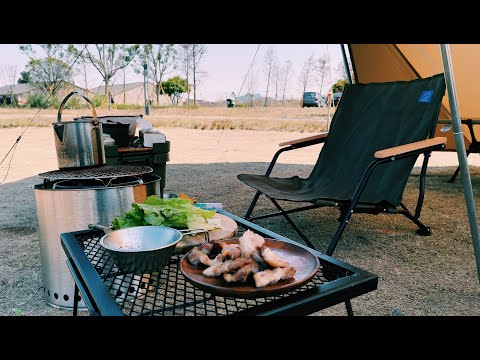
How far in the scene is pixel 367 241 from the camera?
2.90 m

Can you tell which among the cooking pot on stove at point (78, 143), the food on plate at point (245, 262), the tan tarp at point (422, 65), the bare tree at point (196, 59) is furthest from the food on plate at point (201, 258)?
the bare tree at point (196, 59)

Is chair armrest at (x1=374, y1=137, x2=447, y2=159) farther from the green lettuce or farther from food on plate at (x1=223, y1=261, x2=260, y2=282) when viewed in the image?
food on plate at (x1=223, y1=261, x2=260, y2=282)

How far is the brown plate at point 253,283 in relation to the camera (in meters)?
0.87

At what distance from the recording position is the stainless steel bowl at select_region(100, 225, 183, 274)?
3.16 feet

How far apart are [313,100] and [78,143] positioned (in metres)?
23.3

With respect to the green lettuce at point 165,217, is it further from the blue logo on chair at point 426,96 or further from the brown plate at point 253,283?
the blue logo on chair at point 426,96

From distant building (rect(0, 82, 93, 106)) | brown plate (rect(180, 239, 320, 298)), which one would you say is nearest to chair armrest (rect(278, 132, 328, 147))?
brown plate (rect(180, 239, 320, 298))

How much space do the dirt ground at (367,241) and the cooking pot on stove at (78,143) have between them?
725mm

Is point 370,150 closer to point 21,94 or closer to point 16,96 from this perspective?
point 16,96

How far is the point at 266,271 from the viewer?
3.00 ft

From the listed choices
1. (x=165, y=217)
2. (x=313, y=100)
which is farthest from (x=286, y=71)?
(x=165, y=217)

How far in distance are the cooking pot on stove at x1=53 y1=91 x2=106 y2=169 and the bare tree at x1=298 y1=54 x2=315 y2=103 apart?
54.1ft
